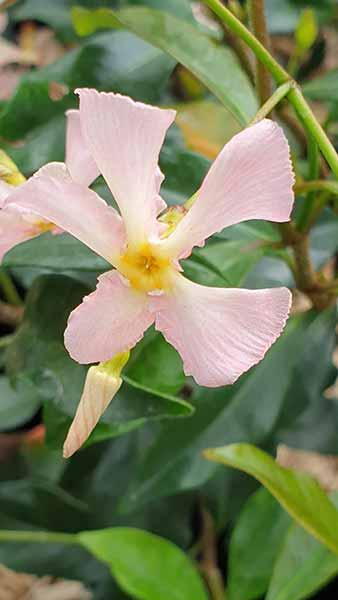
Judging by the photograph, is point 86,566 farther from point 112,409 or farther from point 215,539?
point 112,409

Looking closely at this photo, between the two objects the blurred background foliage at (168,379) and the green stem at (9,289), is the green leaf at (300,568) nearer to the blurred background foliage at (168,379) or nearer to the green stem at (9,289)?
the blurred background foliage at (168,379)

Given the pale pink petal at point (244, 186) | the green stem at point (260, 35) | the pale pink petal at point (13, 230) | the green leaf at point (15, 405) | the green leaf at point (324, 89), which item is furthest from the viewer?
the green leaf at point (15, 405)

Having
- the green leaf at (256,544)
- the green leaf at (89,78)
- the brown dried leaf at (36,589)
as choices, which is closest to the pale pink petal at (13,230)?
the green leaf at (89,78)

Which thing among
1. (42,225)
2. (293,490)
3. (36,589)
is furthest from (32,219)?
(36,589)

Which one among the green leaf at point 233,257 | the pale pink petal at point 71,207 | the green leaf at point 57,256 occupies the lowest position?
the green leaf at point 233,257

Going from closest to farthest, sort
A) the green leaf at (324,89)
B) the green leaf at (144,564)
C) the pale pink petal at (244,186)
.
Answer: the pale pink petal at (244,186)
the green leaf at (144,564)
the green leaf at (324,89)

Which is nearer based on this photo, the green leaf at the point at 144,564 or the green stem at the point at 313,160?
the green stem at the point at 313,160

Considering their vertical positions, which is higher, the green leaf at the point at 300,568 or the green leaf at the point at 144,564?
the green leaf at the point at 300,568

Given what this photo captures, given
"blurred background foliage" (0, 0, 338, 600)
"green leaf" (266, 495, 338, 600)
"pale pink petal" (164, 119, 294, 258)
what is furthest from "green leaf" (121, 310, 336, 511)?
"pale pink petal" (164, 119, 294, 258)
